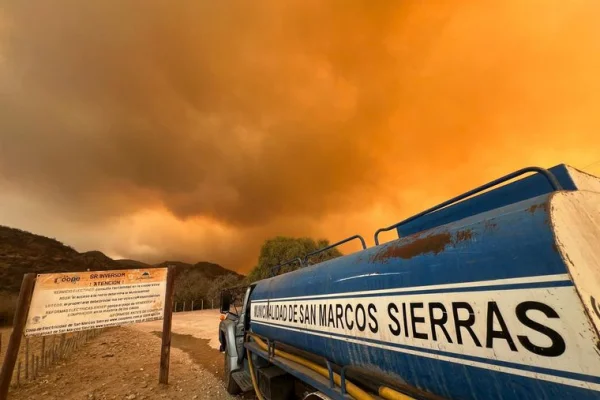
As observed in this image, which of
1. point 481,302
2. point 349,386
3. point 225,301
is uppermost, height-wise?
point 225,301

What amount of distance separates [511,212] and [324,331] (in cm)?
247

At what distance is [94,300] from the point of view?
8.00 m

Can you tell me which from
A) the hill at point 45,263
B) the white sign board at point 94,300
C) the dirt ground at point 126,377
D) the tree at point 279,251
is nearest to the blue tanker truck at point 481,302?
the dirt ground at point 126,377

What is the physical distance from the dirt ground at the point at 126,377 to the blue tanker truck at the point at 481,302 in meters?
5.82

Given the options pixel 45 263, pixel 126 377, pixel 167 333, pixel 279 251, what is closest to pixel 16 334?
pixel 126 377

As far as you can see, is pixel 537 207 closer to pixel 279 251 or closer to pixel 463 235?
pixel 463 235

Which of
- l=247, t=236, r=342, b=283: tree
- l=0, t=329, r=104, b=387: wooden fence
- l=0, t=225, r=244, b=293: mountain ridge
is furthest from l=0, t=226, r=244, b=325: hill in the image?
l=0, t=329, r=104, b=387: wooden fence

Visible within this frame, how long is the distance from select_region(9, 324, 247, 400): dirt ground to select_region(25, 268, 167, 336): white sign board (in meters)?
1.59

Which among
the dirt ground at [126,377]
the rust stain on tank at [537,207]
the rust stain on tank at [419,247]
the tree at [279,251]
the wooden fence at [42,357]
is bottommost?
the dirt ground at [126,377]

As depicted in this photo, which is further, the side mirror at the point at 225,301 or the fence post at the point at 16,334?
the side mirror at the point at 225,301

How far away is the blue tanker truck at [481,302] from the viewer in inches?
52.9

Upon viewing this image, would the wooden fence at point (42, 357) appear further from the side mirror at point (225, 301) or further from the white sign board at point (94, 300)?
the side mirror at point (225, 301)

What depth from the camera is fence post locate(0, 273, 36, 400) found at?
247 inches

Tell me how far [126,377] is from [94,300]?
2627 millimetres
